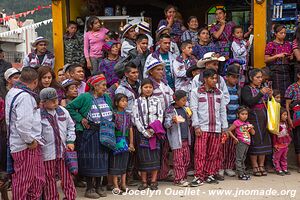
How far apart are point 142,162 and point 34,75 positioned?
1858mm

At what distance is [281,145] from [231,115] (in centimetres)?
85

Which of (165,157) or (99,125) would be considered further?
(165,157)

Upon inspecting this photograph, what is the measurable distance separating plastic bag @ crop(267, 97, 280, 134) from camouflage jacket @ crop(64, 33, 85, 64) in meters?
3.60

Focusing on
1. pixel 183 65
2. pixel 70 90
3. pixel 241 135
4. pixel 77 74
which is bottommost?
pixel 241 135

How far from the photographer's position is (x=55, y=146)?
4797 mm

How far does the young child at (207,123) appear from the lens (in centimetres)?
586

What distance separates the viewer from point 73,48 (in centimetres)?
809

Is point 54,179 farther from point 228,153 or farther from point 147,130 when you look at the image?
point 228,153

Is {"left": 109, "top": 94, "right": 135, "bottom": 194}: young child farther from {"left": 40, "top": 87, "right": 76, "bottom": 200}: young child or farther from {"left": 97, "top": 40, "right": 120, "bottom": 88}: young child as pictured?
{"left": 97, "top": 40, "right": 120, "bottom": 88}: young child

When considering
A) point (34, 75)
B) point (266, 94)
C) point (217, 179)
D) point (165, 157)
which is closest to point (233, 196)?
point (217, 179)

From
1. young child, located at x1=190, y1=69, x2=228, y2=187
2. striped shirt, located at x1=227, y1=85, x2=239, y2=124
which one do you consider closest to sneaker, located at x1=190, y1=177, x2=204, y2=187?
young child, located at x1=190, y1=69, x2=228, y2=187

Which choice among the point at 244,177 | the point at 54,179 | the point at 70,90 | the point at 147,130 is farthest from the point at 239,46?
the point at 54,179

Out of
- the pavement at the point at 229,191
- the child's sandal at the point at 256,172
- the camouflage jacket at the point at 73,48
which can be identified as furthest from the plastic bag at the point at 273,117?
the camouflage jacket at the point at 73,48

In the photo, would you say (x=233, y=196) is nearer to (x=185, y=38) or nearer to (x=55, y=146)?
(x=55, y=146)
